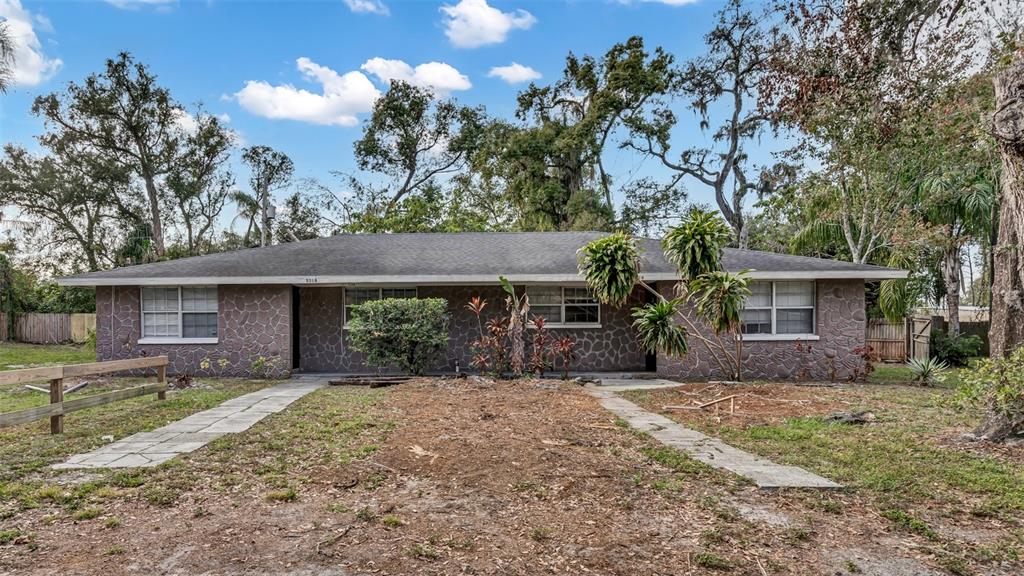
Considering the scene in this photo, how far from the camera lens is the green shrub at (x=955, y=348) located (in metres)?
14.5

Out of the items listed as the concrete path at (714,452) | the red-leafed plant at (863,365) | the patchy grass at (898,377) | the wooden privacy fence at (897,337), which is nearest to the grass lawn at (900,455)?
the concrete path at (714,452)

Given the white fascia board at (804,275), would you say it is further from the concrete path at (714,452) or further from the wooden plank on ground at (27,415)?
the wooden plank on ground at (27,415)

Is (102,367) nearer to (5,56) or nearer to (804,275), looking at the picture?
(804,275)

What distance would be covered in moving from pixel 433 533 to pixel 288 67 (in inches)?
810

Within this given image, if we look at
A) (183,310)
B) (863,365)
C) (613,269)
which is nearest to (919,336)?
(863,365)

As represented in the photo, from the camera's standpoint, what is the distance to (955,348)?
14.6 meters

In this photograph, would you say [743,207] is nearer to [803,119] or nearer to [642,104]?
[642,104]

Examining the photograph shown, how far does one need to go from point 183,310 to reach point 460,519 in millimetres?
11414

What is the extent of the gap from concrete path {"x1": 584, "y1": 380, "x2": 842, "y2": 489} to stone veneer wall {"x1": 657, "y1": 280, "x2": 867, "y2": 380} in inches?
154

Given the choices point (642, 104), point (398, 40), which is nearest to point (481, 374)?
point (398, 40)

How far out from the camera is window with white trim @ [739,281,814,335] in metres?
12.3

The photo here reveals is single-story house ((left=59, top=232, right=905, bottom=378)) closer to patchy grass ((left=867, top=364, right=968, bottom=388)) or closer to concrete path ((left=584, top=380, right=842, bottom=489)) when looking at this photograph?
patchy grass ((left=867, top=364, right=968, bottom=388))

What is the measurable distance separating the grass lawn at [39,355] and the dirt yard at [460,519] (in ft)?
40.5

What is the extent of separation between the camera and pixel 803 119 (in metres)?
14.4
